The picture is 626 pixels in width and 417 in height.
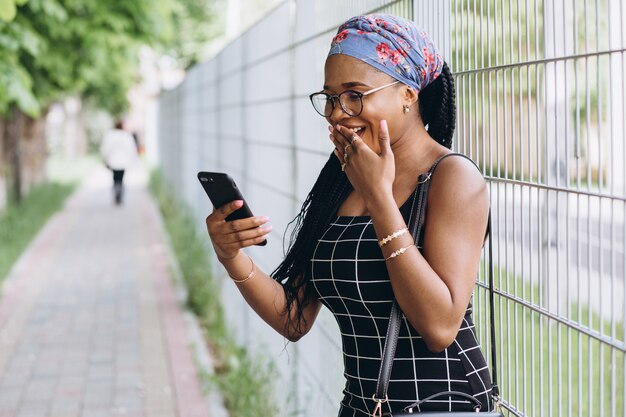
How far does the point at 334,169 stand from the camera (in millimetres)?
2559

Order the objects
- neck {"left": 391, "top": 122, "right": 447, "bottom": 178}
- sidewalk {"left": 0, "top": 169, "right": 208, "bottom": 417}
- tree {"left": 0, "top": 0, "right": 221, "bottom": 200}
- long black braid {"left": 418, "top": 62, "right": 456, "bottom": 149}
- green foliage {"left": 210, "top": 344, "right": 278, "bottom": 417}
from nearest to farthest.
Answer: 1. neck {"left": 391, "top": 122, "right": 447, "bottom": 178}
2. long black braid {"left": 418, "top": 62, "right": 456, "bottom": 149}
3. green foliage {"left": 210, "top": 344, "right": 278, "bottom": 417}
4. sidewalk {"left": 0, "top": 169, "right": 208, "bottom": 417}
5. tree {"left": 0, "top": 0, "right": 221, "bottom": 200}

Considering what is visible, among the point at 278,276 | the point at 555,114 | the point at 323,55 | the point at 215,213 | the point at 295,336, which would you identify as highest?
the point at 323,55

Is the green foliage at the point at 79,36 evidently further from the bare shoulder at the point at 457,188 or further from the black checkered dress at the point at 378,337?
the bare shoulder at the point at 457,188

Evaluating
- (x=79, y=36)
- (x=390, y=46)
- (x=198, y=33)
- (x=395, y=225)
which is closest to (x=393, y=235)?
(x=395, y=225)

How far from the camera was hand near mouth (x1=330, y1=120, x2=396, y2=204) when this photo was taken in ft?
6.89

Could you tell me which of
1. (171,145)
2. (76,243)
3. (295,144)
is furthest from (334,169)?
(171,145)

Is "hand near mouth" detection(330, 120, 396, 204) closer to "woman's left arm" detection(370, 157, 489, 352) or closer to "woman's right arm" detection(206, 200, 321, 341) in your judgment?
"woman's left arm" detection(370, 157, 489, 352)

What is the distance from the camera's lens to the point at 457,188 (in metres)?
2.11

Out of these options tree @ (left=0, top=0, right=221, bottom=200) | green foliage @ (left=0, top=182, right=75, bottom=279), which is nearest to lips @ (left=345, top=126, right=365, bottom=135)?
tree @ (left=0, top=0, right=221, bottom=200)

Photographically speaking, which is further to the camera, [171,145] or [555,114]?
[171,145]

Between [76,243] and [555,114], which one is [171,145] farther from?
[555,114]

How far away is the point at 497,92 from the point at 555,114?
333 mm

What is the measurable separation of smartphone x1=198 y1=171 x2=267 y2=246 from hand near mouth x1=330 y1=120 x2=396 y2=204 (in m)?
0.40

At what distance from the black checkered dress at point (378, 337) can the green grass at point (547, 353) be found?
0.19 metres
